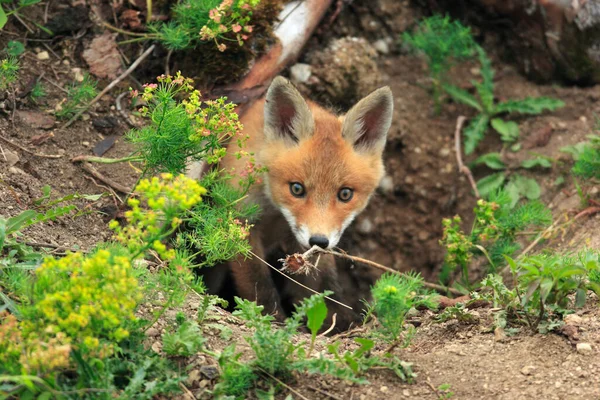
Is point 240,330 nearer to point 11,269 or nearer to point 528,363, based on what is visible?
point 11,269

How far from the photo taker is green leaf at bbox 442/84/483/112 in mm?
5500

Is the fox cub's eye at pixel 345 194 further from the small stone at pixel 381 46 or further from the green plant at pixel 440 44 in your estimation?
the small stone at pixel 381 46

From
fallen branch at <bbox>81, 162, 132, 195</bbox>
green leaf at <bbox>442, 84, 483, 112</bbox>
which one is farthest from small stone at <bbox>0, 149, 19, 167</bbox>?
green leaf at <bbox>442, 84, 483, 112</bbox>

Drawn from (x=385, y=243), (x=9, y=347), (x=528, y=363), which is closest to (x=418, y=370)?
(x=528, y=363)

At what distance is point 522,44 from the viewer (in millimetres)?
5723

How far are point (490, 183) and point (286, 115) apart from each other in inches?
72.3

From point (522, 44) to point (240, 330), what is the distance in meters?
3.91

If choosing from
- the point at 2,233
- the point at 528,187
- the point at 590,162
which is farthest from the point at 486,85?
the point at 2,233

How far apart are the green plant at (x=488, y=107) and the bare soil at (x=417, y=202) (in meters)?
0.13

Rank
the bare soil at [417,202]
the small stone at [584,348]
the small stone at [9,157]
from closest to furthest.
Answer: the bare soil at [417,202], the small stone at [584,348], the small stone at [9,157]

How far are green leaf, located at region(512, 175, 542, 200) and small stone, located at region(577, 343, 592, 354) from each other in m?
2.22

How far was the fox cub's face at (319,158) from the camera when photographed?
13.5 feet

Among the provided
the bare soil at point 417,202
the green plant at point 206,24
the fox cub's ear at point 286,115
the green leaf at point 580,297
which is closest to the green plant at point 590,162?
the bare soil at point 417,202

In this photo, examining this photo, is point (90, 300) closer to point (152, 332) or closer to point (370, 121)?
point (152, 332)
